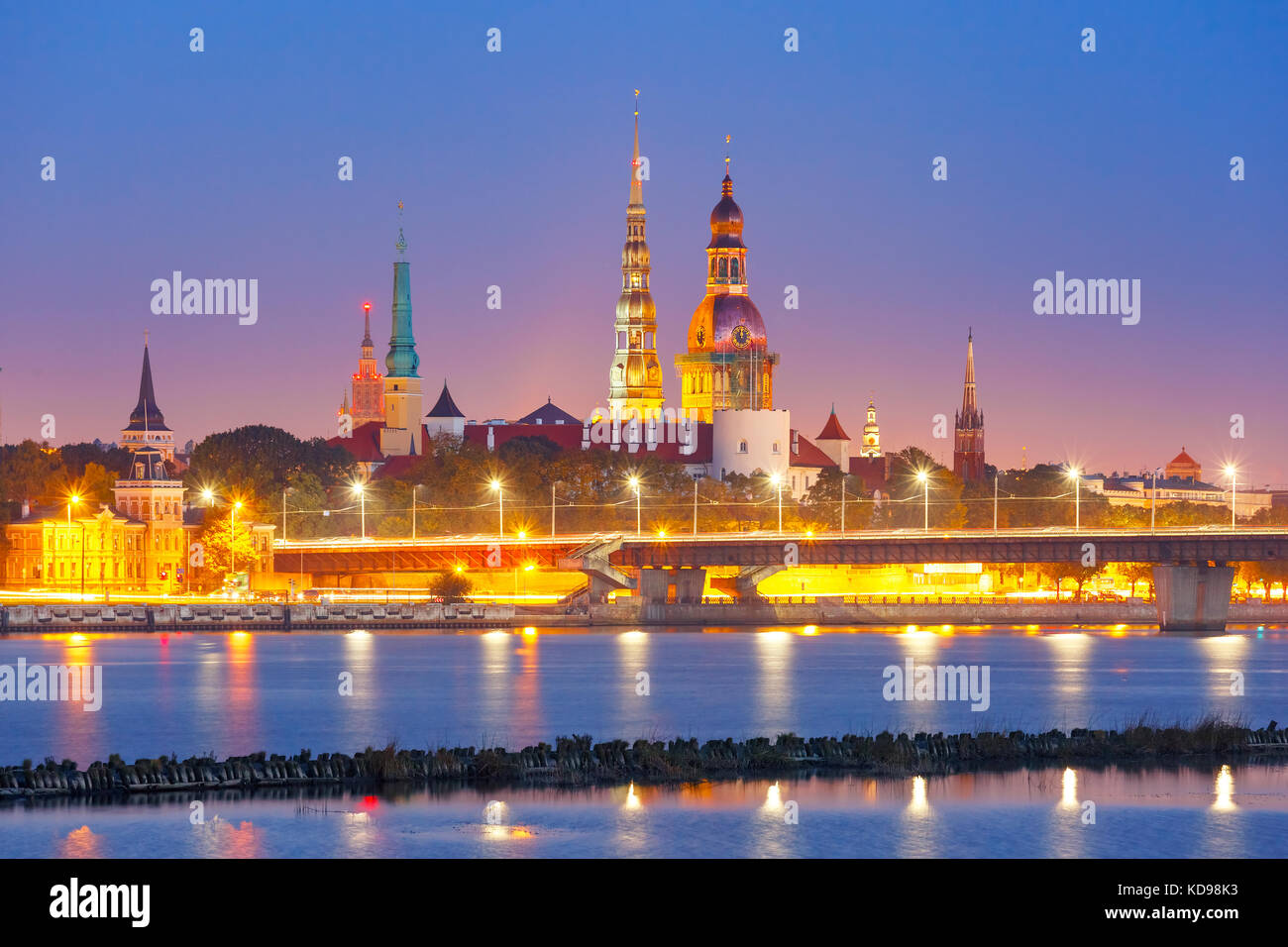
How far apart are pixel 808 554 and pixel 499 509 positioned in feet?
137

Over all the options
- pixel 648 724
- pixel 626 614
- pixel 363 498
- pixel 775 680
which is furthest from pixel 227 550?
pixel 648 724

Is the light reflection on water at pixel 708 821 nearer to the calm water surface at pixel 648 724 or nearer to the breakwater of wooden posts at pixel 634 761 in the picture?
the calm water surface at pixel 648 724

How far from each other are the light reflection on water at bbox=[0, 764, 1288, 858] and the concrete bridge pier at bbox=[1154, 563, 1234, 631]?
87.3 metres

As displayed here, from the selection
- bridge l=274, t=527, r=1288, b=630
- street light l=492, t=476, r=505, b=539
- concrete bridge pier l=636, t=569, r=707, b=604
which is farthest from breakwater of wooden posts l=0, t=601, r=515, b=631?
street light l=492, t=476, r=505, b=539

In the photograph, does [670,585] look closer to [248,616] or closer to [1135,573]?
[248,616]

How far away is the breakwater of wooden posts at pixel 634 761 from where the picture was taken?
172 ft

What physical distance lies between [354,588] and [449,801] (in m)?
124

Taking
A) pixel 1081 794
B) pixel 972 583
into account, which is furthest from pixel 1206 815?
pixel 972 583

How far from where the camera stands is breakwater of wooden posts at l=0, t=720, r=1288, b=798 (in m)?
52.3

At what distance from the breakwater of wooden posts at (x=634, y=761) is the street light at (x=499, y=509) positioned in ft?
371

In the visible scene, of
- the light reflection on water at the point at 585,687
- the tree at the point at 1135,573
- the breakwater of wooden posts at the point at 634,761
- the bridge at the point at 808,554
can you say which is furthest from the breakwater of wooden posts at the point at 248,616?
the breakwater of wooden posts at the point at 634,761

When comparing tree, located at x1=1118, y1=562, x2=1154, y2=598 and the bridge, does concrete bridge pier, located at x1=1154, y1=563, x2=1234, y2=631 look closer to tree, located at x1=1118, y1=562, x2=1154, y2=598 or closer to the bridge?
the bridge

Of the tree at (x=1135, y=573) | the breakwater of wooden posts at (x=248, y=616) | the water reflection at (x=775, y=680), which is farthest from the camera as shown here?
the tree at (x=1135, y=573)
